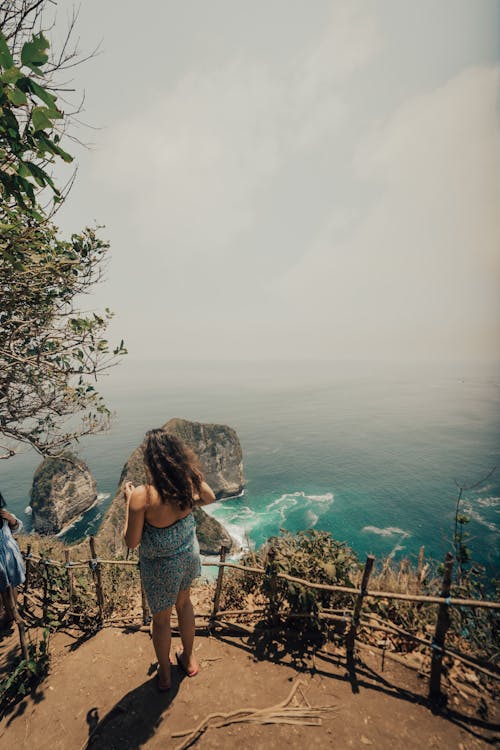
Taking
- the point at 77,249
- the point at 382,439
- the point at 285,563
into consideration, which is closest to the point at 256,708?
the point at 285,563

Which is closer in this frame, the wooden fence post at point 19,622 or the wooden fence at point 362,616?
the wooden fence at point 362,616

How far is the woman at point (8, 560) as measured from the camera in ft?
13.3

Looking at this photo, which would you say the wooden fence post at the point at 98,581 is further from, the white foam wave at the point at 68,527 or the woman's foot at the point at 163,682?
the white foam wave at the point at 68,527

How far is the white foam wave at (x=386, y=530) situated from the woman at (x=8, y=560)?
39840 mm

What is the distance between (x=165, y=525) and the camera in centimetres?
297

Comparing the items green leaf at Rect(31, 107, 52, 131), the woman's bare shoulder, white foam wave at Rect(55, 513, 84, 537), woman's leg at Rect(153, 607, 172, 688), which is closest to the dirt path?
woman's leg at Rect(153, 607, 172, 688)

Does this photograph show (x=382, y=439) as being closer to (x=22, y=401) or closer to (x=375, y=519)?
(x=375, y=519)

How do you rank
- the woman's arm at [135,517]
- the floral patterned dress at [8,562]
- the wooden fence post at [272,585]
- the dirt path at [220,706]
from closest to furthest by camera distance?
the woman's arm at [135,517] < the dirt path at [220,706] < the floral patterned dress at [8,562] < the wooden fence post at [272,585]

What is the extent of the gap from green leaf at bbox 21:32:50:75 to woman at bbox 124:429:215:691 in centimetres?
296

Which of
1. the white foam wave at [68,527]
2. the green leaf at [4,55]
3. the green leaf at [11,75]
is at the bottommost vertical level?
the white foam wave at [68,527]

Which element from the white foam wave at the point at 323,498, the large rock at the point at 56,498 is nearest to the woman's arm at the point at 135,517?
the large rock at the point at 56,498

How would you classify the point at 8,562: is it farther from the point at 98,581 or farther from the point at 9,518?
the point at 98,581

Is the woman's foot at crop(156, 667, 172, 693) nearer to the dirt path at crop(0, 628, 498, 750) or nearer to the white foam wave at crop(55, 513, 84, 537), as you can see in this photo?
the dirt path at crop(0, 628, 498, 750)

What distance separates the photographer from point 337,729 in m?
2.98
